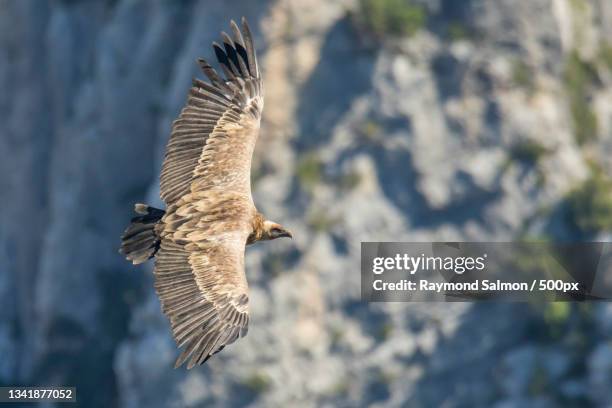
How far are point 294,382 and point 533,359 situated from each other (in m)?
7.12

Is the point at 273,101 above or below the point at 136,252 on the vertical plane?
above

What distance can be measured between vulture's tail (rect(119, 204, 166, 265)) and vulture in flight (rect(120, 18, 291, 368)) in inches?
0.5

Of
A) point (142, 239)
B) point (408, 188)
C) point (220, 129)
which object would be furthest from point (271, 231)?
point (408, 188)

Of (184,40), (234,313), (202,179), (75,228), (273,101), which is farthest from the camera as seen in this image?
(75,228)

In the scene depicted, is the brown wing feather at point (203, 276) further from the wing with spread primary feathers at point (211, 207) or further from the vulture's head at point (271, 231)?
the vulture's head at point (271, 231)

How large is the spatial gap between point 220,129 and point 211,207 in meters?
1.19

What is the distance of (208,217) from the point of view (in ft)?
51.7

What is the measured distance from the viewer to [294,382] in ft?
128

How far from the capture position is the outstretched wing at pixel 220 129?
52.6 feet

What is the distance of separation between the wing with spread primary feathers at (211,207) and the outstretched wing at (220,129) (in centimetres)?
1

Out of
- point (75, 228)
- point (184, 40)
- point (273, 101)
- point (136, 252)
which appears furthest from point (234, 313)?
point (75, 228)

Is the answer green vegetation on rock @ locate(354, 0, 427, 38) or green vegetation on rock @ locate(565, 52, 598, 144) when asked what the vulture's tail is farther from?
green vegetation on rock @ locate(565, 52, 598, 144)

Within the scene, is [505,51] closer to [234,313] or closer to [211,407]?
[211,407]

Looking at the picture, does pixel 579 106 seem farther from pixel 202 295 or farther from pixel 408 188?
pixel 202 295
